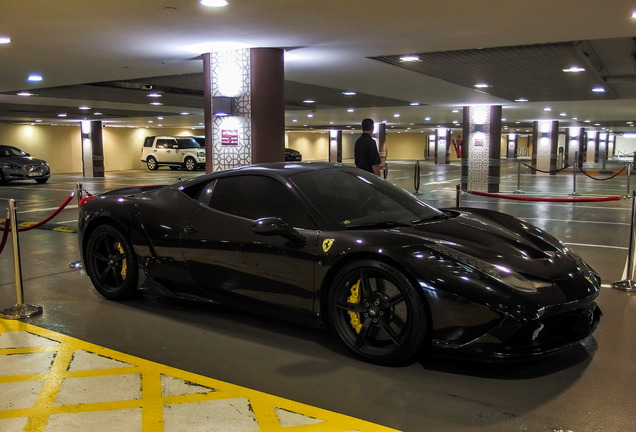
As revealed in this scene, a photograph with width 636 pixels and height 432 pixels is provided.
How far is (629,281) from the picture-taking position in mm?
5211

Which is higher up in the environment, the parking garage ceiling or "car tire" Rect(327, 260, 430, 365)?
→ the parking garage ceiling

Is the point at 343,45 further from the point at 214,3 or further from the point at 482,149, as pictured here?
the point at 482,149

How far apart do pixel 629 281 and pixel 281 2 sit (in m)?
4.35

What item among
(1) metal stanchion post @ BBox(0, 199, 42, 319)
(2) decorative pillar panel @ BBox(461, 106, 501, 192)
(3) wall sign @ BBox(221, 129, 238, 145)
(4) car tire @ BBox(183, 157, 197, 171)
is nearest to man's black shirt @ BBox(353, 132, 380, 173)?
(3) wall sign @ BBox(221, 129, 238, 145)

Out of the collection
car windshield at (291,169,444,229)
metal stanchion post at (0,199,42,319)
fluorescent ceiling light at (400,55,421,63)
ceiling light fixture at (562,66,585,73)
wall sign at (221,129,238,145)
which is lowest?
metal stanchion post at (0,199,42,319)

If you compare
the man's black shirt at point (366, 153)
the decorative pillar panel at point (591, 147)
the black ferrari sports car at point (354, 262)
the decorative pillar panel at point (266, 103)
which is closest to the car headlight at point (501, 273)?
the black ferrari sports car at point (354, 262)

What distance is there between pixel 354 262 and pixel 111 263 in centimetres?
246

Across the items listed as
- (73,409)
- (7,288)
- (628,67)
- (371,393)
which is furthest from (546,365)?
(628,67)

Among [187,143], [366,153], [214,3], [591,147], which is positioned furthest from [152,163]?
[591,147]

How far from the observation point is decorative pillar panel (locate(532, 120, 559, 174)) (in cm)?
2830

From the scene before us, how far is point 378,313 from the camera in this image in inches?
132

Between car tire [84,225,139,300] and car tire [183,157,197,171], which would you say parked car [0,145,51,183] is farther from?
car tire [84,225,139,300]

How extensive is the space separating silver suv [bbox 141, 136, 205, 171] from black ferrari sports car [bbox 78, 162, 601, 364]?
24.9 meters

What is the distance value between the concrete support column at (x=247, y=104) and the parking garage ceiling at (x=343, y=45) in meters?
0.39
